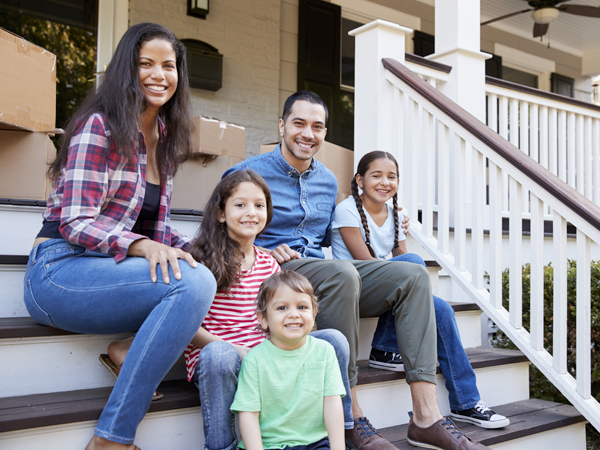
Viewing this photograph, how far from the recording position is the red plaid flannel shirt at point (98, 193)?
142cm

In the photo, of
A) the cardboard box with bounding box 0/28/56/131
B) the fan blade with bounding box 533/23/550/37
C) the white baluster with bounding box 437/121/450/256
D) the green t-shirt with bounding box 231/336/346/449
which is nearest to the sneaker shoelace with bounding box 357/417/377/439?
the green t-shirt with bounding box 231/336/346/449

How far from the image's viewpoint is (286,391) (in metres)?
1.45

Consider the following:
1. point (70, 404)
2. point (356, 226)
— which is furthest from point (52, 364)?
point (356, 226)

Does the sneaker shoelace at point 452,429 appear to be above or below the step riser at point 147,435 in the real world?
below

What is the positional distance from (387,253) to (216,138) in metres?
1.23

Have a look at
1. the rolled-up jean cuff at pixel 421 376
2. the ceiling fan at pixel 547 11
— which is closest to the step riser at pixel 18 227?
the rolled-up jean cuff at pixel 421 376

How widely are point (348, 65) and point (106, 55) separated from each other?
248 cm

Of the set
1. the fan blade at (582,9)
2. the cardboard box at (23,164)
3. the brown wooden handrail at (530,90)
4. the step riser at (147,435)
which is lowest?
the step riser at (147,435)

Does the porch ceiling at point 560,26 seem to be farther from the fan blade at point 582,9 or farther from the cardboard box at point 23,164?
the cardboard box at point 23,164

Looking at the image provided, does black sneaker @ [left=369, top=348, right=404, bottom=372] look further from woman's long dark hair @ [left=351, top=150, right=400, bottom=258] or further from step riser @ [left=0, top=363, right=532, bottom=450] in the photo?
woman's long dark hair @ [left=351, top=150, right=400, bottom=258]

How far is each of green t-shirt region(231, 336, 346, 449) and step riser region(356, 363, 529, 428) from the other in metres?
0.42

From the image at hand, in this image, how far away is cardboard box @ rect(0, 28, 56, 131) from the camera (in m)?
2.10

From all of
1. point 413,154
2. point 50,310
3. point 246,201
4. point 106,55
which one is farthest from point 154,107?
point 106,55

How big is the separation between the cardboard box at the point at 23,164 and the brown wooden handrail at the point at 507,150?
5.95 ft
